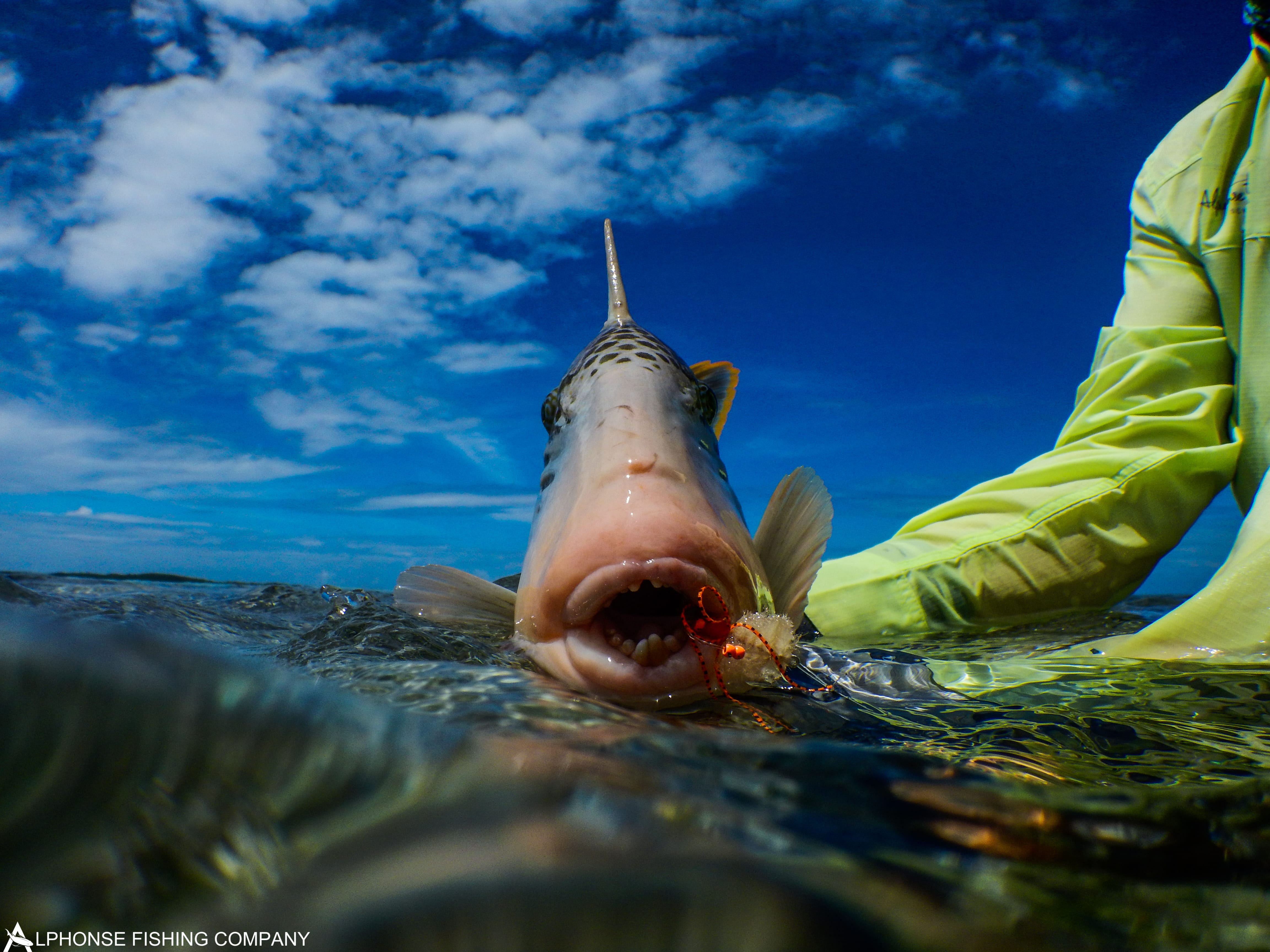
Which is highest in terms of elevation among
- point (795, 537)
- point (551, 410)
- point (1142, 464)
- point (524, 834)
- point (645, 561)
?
point (1142, 464)

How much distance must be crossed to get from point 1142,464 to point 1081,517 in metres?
0.44

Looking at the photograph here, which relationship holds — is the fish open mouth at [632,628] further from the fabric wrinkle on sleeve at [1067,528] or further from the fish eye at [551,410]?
the fabric wrinkle on sleeve at [1067,528]

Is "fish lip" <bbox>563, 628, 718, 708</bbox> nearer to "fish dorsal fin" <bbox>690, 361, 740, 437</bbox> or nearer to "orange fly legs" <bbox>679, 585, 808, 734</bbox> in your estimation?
"orange fly legs" <bbox>679, 585, 808, 734</bbox>

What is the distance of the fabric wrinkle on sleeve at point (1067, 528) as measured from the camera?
3.34 m

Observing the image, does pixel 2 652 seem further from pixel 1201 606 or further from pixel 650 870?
pixel 1201 606

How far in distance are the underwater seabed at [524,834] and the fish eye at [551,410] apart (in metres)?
1.30

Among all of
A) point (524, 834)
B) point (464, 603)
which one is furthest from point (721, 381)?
point (524, 834)

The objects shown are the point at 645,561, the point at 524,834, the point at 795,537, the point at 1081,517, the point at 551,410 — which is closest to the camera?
the point at 524,834

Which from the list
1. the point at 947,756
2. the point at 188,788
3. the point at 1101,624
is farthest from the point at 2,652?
the point at 1101,624

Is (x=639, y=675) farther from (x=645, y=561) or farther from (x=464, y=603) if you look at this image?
(x=464, y=603)

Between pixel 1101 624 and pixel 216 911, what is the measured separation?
4051 millimetres

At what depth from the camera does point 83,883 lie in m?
0.40

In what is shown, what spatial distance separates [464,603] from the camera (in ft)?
6.02

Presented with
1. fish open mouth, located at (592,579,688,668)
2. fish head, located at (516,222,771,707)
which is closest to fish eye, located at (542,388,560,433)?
fish head, located at (516,222,771,707)
